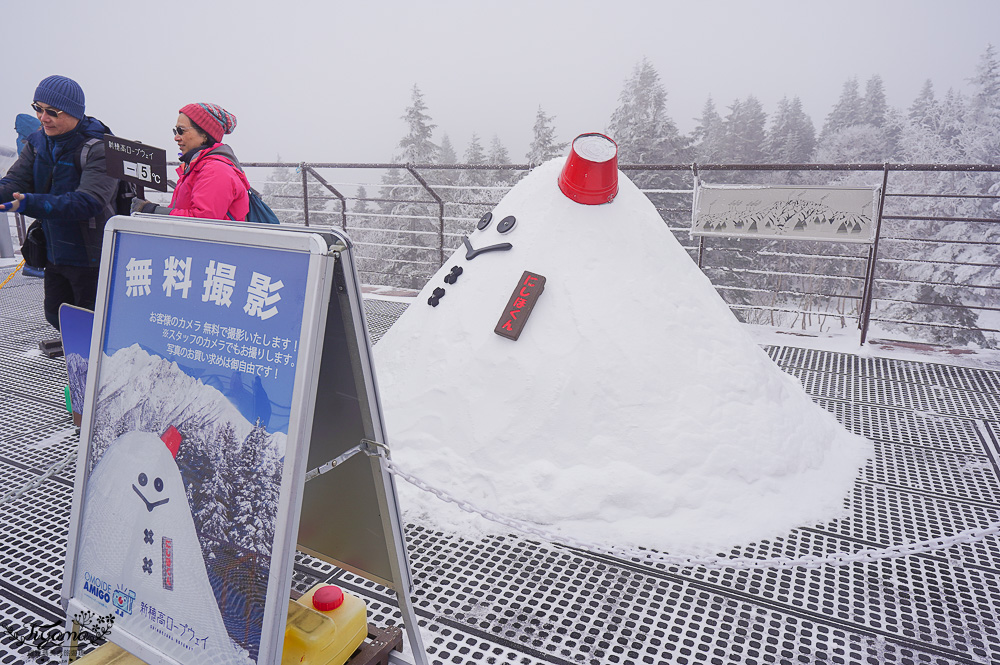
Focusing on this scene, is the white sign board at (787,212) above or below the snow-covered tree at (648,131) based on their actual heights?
below

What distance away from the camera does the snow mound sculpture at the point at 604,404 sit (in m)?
2.32

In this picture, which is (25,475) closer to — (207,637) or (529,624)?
(207,637)

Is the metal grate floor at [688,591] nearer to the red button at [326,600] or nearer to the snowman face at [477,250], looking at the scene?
the red button at [326,600]

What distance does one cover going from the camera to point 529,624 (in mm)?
1759

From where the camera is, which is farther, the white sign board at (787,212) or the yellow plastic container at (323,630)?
the white sign board at (787,212)

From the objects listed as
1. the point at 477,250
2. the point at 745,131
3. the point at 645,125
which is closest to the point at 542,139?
the point at 645,125

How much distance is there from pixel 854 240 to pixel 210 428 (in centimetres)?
488

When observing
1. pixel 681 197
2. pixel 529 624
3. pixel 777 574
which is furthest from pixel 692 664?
pixel 681 197

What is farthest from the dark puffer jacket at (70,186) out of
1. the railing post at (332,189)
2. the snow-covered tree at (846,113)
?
the snow-covered tree at (846,113)

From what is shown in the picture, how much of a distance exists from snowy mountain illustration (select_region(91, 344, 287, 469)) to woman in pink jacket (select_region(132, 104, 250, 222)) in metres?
1.12

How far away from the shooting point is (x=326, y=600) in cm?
139

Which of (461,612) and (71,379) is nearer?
(461,612)

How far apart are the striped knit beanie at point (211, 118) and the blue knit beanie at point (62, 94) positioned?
0.76m

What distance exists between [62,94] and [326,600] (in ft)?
8.89
